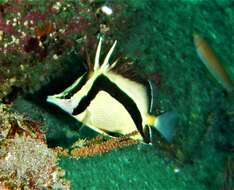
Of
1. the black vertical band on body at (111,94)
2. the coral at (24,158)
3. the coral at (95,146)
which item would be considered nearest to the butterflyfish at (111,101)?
the black vertical band on body at (111,94)

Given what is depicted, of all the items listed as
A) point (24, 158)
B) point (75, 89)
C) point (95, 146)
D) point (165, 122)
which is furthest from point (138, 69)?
point (24, 158)

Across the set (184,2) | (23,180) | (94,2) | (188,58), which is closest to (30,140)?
(23,180)

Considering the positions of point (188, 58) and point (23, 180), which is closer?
point (23, 180)

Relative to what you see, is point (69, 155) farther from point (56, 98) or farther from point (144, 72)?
point (144, 72)

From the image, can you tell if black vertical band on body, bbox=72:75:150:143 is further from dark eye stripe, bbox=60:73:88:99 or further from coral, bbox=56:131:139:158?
coral, bbox=56:131:139:158

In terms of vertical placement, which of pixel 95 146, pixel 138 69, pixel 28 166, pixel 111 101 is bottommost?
pixel 95 146

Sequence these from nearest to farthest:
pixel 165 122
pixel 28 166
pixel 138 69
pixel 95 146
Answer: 1. pixel 28 166
2. pixel 165 122
3. pixel 95 146
4. pixel 138 69

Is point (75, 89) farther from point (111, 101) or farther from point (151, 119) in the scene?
point (151, 119)

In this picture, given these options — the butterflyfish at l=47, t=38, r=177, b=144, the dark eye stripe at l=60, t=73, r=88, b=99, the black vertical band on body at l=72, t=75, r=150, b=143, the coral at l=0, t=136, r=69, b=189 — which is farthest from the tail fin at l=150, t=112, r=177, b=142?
the coral at l=0, t=136, r=69, b=189
